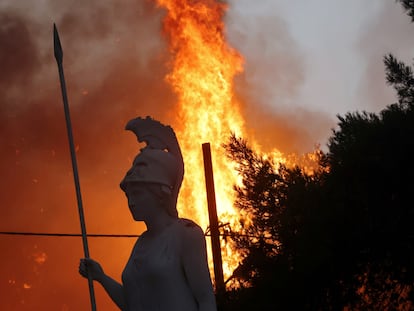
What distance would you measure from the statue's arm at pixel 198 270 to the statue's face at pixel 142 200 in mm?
299

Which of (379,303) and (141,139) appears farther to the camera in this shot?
(379,303)

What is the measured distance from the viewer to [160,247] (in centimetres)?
613

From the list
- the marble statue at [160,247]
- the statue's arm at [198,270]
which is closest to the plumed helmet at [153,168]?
the marble statue at [160,247]

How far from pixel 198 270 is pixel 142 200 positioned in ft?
2.00

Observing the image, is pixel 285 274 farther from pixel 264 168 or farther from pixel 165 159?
pixel 165 159

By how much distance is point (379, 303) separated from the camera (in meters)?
15.5

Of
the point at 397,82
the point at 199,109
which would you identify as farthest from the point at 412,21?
the point at 199,109

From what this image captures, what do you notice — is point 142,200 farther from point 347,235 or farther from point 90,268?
point 347,235

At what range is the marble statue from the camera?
19.7 feet

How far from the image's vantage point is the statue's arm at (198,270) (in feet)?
19.7

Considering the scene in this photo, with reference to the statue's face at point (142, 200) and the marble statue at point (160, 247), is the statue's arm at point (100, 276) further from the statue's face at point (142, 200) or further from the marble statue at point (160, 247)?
the statue's face at point (142, 200)

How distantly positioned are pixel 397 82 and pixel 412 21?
1168mm

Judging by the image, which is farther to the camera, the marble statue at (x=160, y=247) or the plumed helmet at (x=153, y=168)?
the plumed helmet at (x=153, y=168)

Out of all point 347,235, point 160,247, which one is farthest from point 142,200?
point 347,235
